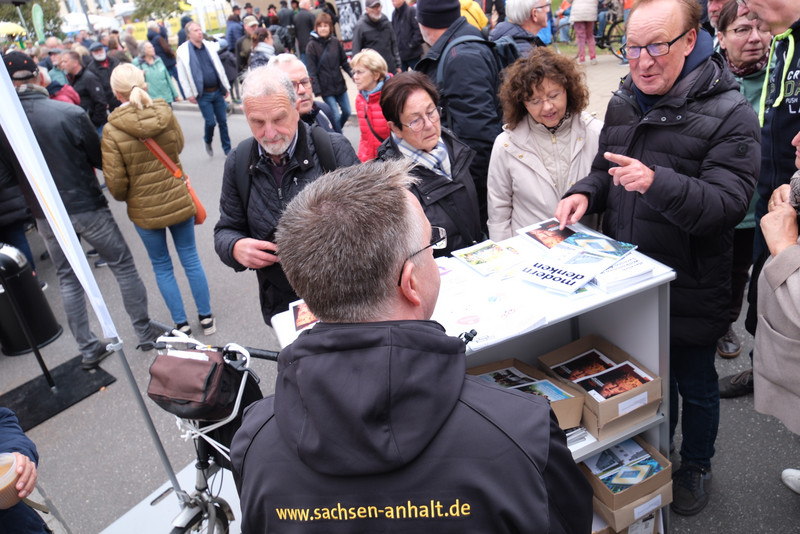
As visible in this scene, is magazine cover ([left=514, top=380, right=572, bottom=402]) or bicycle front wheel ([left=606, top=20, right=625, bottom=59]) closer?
magazine cover ([left=514, top=380, right=572, bottom=402])

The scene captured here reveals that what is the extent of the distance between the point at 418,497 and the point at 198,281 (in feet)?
13.1

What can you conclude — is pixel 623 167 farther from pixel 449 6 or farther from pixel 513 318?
pixel 449 6

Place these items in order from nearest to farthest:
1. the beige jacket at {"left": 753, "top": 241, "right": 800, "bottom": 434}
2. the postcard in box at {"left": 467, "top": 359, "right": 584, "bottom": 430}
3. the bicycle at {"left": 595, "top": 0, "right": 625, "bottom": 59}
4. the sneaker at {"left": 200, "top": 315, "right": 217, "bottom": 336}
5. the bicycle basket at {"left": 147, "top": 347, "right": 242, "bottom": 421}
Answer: the beige jacket at {"left": 753, "top": 241, "right": 800, "bottom": 434} → the bicycle basket at {"left": 147, "top": 347, "right": 242, "bottom": 421} → the postcard in box at {"left": 467, "top": 359, "right": 584, "bottom": 430} → the sneaker at {"left": 200, "top": 315, "right": 217, "bottom": 336} → the bicycle at {"left": 595, "top": 0, "right": 625, "bottom": 59}

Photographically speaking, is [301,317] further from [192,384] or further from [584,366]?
[584,366]

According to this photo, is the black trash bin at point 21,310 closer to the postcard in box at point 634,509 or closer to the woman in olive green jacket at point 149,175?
the woman in olive green jacket at point 149,175

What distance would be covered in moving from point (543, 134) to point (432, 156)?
1.76 feet

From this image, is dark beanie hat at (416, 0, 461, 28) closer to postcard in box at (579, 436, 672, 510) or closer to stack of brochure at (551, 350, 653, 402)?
stack of brochure at (551, 350, 653, 402)

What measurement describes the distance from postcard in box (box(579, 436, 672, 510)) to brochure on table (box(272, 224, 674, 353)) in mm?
759

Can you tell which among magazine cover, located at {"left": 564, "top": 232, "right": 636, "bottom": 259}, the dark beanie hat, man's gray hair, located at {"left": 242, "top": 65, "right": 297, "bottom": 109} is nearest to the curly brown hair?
magazine cover, located at {"left": 564, "top": 232, "right": 636, "bottom": 259}

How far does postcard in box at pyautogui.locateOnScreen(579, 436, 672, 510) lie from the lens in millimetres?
2182

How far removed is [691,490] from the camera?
260cm

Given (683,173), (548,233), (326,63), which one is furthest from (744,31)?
(326,63)

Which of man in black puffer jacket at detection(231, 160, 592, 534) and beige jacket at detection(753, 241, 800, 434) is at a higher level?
man in black puffer jacket at detection(231, 160, 592, 534)

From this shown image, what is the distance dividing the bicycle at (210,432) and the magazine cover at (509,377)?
912 millimetres
